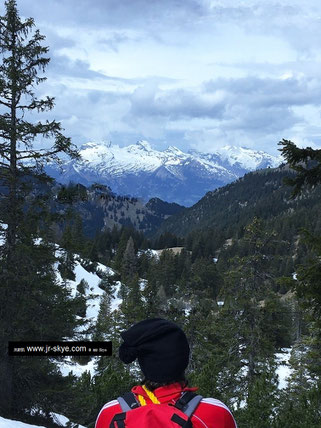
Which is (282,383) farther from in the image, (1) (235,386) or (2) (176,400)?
(2) (176,400)

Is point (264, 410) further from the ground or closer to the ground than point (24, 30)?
closer to the ground

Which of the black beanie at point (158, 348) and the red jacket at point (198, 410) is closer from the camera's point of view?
the red jacket at point (198, 410)

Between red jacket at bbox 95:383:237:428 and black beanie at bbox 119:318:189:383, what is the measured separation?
0.23ft

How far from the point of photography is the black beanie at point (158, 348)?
8.10 ft

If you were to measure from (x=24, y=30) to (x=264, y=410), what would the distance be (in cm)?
1348

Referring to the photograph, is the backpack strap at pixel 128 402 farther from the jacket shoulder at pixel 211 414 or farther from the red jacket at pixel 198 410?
the jacket shoulder at pixel 211 414

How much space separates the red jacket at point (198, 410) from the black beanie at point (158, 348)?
70 mm

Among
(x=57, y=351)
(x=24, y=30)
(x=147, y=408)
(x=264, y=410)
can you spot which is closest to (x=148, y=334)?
(x=147, y=408)

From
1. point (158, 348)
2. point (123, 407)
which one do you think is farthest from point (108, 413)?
point (158, 348)

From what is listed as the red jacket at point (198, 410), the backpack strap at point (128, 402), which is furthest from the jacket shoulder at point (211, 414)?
the backpack strap at point (128, 402)

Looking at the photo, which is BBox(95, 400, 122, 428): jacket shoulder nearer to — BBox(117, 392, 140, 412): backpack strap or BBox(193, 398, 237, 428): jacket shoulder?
BBox(117, 392, 140, 412): backpack strap

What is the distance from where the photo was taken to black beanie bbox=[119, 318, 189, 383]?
97.2 inches

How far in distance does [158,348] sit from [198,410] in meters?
0.42

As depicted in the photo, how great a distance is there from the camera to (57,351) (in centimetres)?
1296
